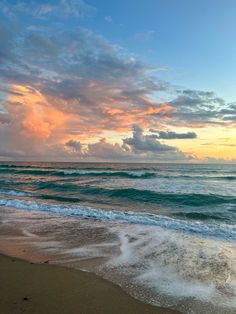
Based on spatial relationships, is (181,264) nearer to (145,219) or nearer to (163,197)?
(145,219)

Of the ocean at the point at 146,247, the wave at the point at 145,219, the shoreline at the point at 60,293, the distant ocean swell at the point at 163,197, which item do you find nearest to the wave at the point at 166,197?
the distant ocean swell at the point at 163,197

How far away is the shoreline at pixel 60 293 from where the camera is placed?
3.47 m

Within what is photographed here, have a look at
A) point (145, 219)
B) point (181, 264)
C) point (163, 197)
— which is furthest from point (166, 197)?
point (181, 264)

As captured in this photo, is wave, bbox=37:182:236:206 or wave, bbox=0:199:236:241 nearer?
wave, bbox=0:199:236:241

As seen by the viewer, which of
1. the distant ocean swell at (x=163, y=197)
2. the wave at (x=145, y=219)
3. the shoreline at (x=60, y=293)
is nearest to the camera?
the shoreline at (x=60, y=293)

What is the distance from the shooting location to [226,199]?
16703mm

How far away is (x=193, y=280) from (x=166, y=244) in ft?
7.38

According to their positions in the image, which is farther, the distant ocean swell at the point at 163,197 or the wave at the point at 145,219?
the distant ocean swell at the point at 163,197

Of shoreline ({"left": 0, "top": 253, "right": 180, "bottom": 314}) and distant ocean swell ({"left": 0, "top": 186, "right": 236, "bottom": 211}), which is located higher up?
shoreline ({"left": 0, "top": 253, "right": 180, "bottom": 314})

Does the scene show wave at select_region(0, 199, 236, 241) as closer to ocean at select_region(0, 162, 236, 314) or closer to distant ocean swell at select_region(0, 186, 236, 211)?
ocean at select_region(0, 162, 236, 314)

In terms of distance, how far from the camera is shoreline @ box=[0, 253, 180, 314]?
3467mm

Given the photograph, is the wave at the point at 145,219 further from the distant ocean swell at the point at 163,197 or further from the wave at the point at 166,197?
the wave at the point at 166,197

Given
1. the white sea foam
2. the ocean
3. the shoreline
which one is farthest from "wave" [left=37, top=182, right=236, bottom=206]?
the shoreline

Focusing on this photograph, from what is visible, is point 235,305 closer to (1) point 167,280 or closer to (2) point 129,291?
(1) point 167,280
